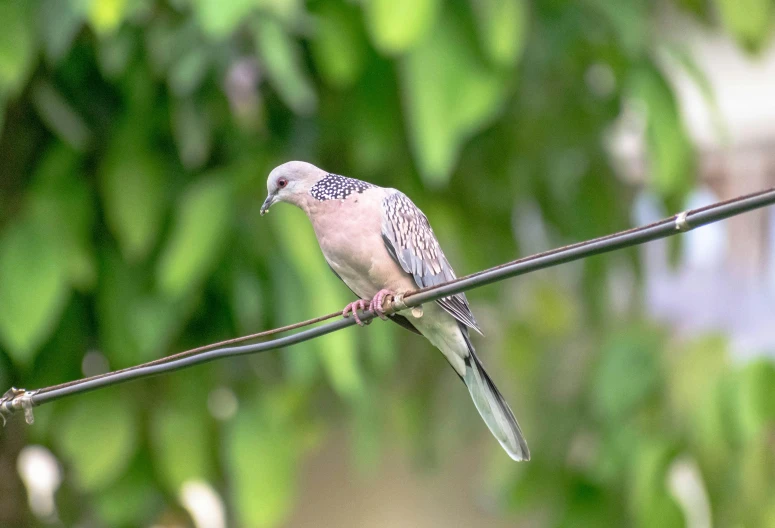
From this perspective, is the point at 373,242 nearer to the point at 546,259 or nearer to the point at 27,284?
the point at 546,259

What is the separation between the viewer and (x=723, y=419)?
360 centimetres

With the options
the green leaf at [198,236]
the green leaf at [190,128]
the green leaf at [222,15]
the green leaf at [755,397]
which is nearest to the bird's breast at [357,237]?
the green leaf at [222,15]

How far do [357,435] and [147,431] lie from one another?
0.75 meters

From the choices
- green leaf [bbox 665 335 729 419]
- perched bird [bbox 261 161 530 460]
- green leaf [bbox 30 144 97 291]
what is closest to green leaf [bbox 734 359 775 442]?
green leaf [bbox 665 335 729 419]

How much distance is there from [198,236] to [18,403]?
1.12 m

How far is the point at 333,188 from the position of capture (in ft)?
7.68

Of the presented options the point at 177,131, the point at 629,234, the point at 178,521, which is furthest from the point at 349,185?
the point at 178,521

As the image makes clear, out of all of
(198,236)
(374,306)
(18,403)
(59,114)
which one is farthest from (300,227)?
(18,403)

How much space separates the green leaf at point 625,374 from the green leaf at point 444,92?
1.10m

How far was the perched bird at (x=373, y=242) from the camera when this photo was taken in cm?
232

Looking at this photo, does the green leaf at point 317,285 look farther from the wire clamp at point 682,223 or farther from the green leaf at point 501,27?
the wire clamp at point 682,223

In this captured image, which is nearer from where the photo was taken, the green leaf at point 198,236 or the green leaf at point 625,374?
the green leaf at point 198,236

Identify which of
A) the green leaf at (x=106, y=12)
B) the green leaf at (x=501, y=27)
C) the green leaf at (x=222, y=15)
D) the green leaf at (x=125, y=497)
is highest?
the green leaf at (x=106, y=12)

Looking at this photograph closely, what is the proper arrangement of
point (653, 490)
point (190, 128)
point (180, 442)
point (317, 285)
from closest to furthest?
1. point (317, 285)
2. point (190, 128)
3. point (180, 442)
4. point (653, 490)
